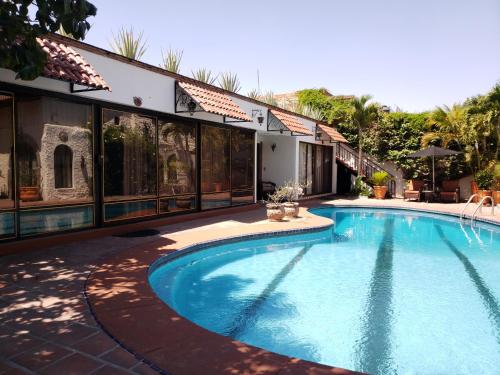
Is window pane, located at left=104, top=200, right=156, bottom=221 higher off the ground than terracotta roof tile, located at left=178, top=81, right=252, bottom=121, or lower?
lower

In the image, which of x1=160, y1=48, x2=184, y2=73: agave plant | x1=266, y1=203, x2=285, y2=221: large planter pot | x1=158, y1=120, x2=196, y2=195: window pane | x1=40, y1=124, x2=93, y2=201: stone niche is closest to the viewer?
x1=40, y1=124, x2=93, y2=201: stone niche

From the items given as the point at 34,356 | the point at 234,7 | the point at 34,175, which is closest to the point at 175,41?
the point at 234,7

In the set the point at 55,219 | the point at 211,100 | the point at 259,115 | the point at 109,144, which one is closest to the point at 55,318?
the point at 55,219

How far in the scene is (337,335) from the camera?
16.1 feet

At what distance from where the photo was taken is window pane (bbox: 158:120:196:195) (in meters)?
10.7

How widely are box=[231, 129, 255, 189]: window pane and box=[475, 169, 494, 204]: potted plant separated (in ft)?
36.7

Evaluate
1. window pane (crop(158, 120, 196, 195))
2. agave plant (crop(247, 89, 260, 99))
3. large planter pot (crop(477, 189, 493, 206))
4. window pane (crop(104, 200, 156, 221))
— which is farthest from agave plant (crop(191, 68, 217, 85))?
large planter pot (crop(477, 189, 493, 206))

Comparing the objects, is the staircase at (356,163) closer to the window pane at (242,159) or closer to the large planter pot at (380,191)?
the large planter pot at (380,191)

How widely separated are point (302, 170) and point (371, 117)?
5.59m

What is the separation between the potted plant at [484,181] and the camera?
17.5m

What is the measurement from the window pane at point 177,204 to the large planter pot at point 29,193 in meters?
3.72

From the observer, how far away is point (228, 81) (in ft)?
55.8

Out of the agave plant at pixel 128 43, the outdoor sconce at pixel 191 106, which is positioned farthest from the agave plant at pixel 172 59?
the outdoor sconce at pixel 191 106

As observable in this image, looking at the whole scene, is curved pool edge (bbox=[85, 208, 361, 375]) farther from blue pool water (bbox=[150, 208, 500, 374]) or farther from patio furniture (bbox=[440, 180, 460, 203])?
patio furniture (bbox=[440, 180, 460, 203])
